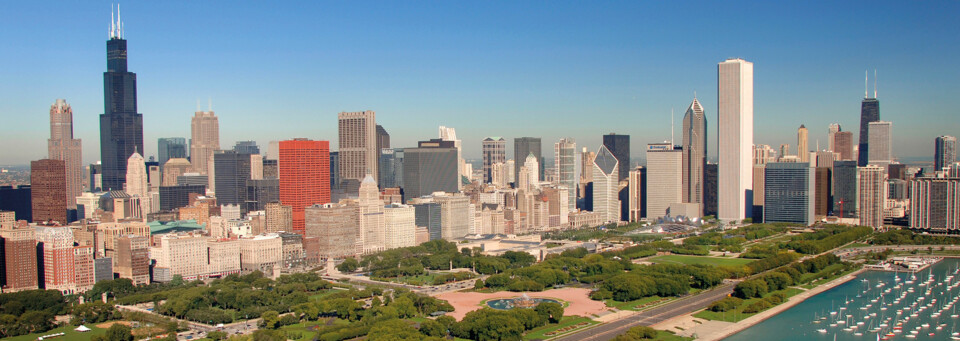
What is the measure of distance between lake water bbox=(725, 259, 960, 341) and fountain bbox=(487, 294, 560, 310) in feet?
29.0

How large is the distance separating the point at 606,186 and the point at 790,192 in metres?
16.4

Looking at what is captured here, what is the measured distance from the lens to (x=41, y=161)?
57.4 meters

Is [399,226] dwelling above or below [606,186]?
below

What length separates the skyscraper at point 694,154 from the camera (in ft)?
241

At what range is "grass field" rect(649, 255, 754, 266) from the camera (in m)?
48.5

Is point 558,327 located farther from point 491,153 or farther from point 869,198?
point 491,153

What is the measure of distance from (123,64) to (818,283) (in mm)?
71490

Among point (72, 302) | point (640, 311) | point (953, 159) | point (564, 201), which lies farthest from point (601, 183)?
point (72, 302)

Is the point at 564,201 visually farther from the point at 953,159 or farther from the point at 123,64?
the point at 123,64

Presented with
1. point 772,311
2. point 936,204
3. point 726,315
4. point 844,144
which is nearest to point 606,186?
point 844,144

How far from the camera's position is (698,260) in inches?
1966

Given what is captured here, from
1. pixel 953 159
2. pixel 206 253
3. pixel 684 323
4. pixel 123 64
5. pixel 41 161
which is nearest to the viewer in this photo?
pixel 684 323

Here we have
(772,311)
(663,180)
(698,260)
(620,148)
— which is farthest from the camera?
(620,148)

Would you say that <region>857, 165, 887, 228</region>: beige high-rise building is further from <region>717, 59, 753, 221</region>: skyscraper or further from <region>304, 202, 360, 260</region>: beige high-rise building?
<region>304, 202, 360, 260</region>: beige high-rise building
